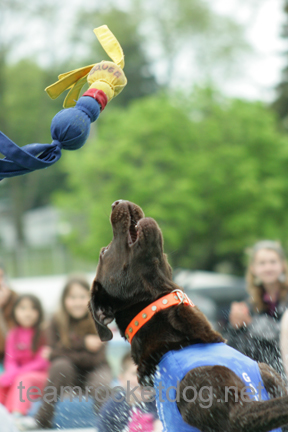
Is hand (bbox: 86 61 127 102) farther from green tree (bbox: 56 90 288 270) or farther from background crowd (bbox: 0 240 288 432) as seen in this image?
green tree (bbox: 56 90 288 270)

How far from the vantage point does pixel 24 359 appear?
523 centimetres

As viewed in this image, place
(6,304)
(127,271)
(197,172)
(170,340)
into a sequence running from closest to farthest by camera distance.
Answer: (170,340), (127,271), (6,304), (197,172)

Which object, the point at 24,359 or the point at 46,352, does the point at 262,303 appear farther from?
the point at 24,359

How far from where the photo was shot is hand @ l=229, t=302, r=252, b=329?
4.39 metres

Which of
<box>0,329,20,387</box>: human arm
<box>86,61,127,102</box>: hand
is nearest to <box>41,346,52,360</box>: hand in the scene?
<box>0,329,20,387</box>: human arm

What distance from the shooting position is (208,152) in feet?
62.3

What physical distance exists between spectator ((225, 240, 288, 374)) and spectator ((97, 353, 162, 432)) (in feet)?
2.69

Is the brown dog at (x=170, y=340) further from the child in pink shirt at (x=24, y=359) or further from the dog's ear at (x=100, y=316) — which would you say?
the child in pink shirt at (x=24, y=359)

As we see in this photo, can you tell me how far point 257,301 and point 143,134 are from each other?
14715 mm

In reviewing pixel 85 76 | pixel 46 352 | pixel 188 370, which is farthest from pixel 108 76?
pixel 46 352

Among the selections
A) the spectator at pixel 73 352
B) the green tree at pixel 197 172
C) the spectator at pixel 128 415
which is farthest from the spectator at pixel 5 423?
the green tree at pixel 197 172

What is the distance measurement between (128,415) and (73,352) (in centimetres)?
127

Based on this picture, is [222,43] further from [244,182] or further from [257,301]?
[257,301]

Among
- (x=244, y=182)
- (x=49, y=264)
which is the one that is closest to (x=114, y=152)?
(x=244, y=182)
